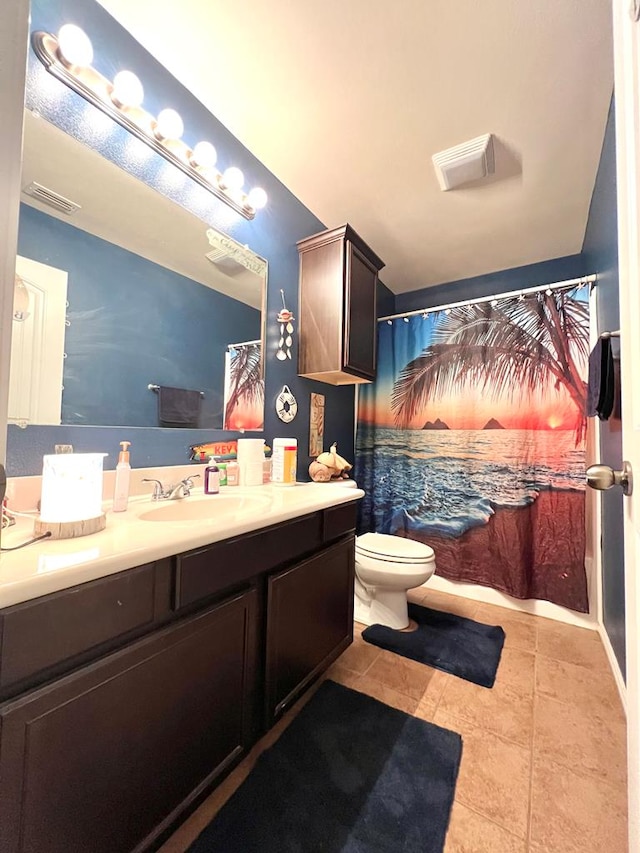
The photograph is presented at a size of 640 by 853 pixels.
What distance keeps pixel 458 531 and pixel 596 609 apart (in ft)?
2.65

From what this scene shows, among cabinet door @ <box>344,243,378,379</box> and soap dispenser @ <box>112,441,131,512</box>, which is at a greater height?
cabinet door @ <box>344,243,378,379</box>

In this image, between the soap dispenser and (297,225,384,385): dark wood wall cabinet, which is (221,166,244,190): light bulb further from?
the soap dispenser

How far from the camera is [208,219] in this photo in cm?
147

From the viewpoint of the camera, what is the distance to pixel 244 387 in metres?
1.63

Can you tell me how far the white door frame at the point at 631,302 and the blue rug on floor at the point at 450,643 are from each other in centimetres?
107

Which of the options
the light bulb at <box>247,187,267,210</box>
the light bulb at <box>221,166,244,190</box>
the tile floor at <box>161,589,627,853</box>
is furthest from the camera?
the light bulb at <box>247,187,267,210</box>

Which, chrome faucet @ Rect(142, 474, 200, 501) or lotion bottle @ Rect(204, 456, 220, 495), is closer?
chrome faucet @ Rect(142, 474, 200, 501)

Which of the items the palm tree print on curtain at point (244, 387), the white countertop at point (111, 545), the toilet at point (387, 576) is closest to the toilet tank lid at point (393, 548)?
the toilet at point (387, 576)

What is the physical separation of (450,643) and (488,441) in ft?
4.06

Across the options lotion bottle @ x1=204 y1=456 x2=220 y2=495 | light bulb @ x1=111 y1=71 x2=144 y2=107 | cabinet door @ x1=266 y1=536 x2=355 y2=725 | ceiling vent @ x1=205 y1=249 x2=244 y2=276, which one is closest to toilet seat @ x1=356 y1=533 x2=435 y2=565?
cabinet door @ x1=266 y1=536 x2=355 y2=725

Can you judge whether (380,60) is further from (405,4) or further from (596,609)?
(596,609)

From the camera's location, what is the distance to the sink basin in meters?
1.08

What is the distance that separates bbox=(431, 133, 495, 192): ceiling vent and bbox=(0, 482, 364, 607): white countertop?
174 centimetres

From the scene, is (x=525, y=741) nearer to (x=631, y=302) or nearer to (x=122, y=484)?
(x=631, y=302)
